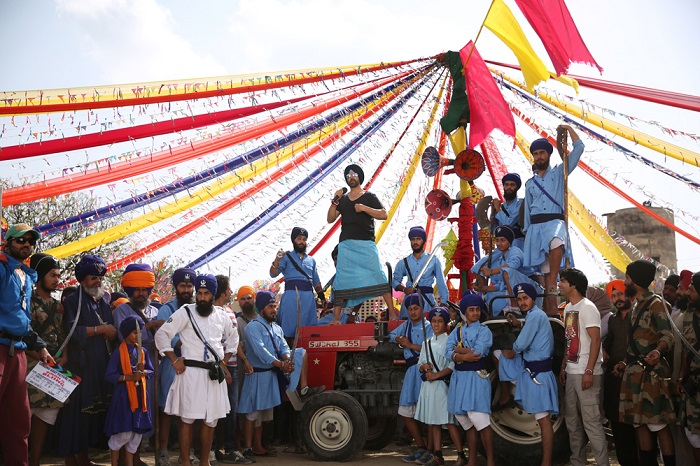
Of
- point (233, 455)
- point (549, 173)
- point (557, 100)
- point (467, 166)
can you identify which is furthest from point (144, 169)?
point (557, 100)

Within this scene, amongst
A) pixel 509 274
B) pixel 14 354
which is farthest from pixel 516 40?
pixel 14 354

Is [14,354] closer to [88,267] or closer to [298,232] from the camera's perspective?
[88,267]

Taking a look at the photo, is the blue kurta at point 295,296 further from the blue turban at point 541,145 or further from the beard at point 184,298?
the blue turban at point 541,145

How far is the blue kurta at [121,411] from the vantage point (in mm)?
6539

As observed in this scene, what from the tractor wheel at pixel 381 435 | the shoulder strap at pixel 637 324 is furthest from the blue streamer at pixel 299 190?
the shoulder strap at pixel 637 324

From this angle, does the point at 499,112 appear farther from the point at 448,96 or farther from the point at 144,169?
the point at 144,169

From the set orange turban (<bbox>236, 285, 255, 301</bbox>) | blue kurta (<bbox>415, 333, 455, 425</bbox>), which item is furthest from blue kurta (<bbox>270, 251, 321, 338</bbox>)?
blue kurta (<bbox>415, 333, 455, 425</bbox>)

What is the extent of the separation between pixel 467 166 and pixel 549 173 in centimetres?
172

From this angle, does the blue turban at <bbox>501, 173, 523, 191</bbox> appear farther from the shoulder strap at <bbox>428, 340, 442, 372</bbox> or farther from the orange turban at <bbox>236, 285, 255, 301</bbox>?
the orange turban at <bbox>236, 285, 255, 301</bbox>

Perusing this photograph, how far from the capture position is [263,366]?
8125 mm

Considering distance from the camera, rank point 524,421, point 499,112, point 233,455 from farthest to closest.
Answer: point 499,112, point 233,455, point 524,421

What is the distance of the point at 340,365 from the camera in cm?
830

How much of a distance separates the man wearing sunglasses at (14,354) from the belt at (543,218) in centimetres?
505

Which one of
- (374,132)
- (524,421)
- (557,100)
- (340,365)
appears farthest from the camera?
(374,132)
